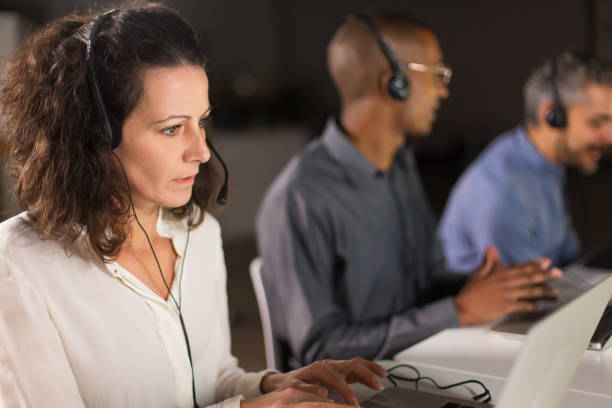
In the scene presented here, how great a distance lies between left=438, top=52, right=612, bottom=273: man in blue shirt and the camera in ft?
7.46

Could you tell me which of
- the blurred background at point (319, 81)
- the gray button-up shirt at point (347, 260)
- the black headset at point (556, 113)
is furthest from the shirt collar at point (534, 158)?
the blurred background at point (319, 81)

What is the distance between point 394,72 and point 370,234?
480mm

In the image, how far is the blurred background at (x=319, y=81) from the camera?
4.33 meters

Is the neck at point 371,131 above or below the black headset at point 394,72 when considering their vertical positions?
below

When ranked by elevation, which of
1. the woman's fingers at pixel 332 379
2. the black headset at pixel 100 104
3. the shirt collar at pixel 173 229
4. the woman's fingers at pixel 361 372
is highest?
the black headset at pixel 100 104

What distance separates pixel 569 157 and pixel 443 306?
107 cm

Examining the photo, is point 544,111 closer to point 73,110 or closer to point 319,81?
point 73,110

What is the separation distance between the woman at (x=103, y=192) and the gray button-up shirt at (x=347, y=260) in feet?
1.49

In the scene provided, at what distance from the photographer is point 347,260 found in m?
1.76

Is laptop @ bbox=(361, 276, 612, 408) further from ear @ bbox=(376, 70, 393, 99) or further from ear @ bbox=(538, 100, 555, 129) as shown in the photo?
ear @ bbox=(538, 100, 555, 129)

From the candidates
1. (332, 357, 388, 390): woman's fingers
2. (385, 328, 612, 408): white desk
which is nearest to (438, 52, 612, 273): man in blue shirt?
(385, 328, 612, 408): white desk

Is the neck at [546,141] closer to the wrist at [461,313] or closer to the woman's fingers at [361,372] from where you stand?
the wrist at [461,313]

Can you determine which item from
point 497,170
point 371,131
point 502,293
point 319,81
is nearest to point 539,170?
point 497,170

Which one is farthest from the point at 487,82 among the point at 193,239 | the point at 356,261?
the point at 193,239
